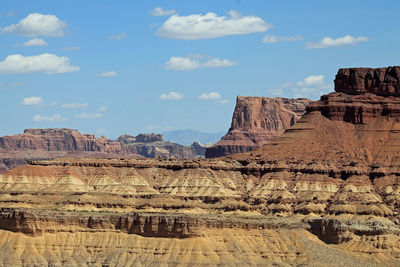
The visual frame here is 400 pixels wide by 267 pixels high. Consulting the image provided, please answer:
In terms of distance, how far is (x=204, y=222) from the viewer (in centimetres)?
16425

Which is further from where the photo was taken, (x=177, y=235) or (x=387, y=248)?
(x=387, y=248)

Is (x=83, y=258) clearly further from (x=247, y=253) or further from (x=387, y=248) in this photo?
(x=387, y=248)

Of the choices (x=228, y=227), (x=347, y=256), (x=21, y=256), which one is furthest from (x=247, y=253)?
(x=21, y=256)

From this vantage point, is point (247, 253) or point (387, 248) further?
point (387, 248)

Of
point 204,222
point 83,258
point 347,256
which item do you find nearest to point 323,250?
point 347,256

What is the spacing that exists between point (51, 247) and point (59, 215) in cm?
703

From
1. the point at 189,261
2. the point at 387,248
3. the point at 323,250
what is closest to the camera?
the point at 189,261

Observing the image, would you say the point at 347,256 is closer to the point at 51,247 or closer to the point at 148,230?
the point at 148,230

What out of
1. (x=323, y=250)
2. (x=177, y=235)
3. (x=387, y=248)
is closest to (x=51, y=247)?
(x=177, y=235)

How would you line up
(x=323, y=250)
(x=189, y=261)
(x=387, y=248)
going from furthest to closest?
(x=387, y=248)
(x=323, y=250)
(x=189, y=261)

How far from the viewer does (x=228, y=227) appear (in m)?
166

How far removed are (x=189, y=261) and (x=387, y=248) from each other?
132 ft

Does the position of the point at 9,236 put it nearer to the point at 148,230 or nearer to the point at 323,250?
the point at 148,230

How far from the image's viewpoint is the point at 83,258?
16288cm
